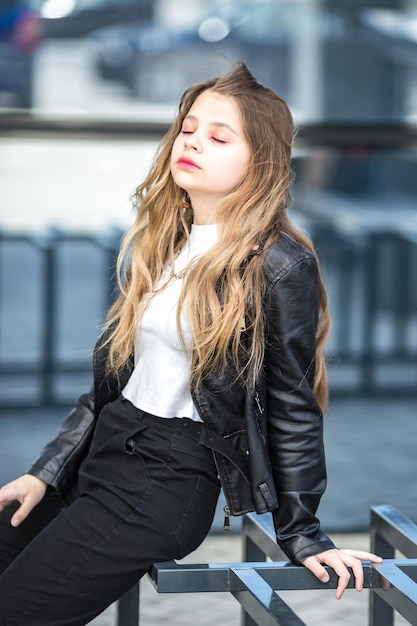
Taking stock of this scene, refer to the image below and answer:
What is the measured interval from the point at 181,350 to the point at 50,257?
9.70ft

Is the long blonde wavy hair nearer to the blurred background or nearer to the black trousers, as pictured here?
the black trousers

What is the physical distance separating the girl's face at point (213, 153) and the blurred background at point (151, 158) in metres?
2.55

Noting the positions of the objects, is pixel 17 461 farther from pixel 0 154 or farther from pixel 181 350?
pixel 181 350

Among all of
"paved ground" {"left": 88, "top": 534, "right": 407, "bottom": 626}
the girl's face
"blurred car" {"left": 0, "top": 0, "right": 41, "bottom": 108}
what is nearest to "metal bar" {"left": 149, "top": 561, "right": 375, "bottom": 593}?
the girl's face

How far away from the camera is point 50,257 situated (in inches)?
219

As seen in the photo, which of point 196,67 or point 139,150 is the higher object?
point 196,67

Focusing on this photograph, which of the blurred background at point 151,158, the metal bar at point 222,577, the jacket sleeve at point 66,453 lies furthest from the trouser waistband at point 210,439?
the blurred background at point 151,158

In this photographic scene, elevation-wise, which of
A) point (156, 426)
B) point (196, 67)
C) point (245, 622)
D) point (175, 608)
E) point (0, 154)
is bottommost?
point (175, 608)

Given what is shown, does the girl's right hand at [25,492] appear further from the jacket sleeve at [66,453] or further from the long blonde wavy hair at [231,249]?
the long blonde wavy hair at [231,249]

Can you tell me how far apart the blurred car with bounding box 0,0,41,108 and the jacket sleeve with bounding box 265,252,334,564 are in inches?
115

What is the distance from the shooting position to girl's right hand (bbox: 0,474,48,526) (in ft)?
9.31

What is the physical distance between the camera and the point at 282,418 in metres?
2.60

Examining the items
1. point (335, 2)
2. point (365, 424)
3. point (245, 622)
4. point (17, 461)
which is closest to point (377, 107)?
point (335, 2)

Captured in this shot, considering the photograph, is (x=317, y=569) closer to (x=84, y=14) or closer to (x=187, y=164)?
(x=187, y=164)
